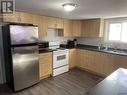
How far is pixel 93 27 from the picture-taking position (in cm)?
423

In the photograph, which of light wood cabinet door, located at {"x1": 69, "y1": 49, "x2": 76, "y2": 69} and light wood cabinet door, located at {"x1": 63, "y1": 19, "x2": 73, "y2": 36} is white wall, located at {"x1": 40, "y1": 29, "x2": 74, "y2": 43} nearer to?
light wood cabinet door, located at {"x1": 63, "y1": 19, "x2": 73, "y2": 36}

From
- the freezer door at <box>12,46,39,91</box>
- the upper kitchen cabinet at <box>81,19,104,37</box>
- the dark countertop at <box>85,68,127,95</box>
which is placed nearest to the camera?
the dark countertop at <box>85,68,127,95</box>

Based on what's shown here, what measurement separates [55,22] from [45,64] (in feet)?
5.25

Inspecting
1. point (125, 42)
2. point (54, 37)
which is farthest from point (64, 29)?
point (125, 42)

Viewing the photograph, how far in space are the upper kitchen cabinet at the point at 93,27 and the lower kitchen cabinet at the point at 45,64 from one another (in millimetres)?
1932

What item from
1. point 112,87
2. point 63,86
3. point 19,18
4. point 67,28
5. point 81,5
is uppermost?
point 81,5

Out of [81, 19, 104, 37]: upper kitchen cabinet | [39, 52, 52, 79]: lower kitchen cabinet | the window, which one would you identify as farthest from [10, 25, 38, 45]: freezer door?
the window

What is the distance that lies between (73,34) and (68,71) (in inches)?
64.1

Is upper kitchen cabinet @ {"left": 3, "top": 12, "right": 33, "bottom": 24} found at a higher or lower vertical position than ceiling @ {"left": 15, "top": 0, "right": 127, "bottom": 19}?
lower

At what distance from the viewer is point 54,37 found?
4.36 m

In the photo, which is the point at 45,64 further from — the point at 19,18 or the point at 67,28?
the point at 67,28

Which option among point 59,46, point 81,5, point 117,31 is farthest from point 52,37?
point 117,31

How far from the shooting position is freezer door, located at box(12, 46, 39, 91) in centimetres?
263

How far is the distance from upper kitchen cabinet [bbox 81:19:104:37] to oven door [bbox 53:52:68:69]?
1330 mm
